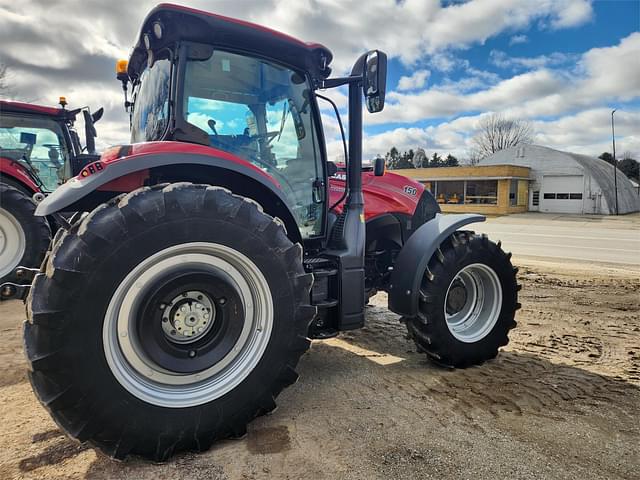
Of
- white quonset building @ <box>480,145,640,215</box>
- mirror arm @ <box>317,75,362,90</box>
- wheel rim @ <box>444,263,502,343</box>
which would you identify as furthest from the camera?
white quonset building @ <box>480,145,640,215</box>

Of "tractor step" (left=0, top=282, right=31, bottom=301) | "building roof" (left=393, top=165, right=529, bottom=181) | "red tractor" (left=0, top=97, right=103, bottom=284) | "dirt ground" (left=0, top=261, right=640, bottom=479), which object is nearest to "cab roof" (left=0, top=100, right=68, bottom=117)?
"red tractor" (left=0, top=97, right=103, bottom=284)

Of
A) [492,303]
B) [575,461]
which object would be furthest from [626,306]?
[575,461]

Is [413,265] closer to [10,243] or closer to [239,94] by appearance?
[239,94]

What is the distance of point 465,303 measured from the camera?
3854 mm

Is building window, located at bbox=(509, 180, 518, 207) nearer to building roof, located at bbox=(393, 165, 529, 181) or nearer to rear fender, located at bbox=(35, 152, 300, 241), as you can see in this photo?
building roof, located at bbox=(393, 165, 529, 181)

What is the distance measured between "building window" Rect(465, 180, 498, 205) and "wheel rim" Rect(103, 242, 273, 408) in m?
30.1

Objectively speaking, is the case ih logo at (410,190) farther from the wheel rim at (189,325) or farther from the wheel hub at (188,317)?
the wheel hub at (188,317)

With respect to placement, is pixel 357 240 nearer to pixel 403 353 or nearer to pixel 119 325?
pixel 403 353

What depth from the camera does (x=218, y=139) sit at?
287cm

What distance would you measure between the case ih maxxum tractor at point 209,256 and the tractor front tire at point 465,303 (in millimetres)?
18

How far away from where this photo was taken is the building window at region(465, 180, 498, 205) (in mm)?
29922

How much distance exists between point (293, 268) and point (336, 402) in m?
1.08

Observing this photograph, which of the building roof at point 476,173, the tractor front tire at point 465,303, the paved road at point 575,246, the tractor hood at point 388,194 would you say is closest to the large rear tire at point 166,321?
the tractor front tire at point 465,303

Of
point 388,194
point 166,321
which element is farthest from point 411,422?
point 388,194
